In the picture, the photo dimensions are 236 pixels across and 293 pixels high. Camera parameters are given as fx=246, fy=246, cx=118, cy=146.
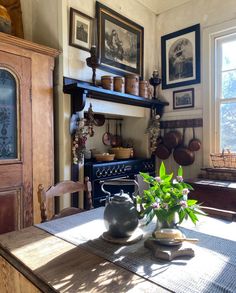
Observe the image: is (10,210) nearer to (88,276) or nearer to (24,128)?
(24,128)

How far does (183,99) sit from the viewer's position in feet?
10.0

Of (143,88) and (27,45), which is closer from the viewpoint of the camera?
(27,45)

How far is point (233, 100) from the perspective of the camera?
276cm

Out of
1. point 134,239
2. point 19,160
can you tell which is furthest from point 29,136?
point 134,239

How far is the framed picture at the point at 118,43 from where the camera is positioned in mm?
2648

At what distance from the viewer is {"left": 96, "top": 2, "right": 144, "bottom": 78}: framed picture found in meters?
2.65

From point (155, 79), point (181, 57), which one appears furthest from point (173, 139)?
point (181, 57)

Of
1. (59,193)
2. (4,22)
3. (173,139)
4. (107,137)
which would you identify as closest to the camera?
(59,193)

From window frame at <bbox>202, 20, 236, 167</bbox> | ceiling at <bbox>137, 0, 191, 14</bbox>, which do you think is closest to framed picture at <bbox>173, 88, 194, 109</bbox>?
window frame at <bbox>202, 20, 236, 167</bbox>

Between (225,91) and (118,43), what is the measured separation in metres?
1.35

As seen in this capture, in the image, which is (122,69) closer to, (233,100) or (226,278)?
(233,100)

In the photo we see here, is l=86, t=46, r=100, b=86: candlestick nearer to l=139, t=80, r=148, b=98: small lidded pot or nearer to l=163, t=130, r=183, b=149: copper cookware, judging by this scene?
l=139, t=80, r=148, b=98: small lidded pot

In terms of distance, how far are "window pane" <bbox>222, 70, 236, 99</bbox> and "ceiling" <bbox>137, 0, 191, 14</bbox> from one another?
1.08m

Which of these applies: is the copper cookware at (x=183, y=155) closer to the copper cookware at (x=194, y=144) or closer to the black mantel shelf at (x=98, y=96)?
the copper cookware at (x=194, y=144)
